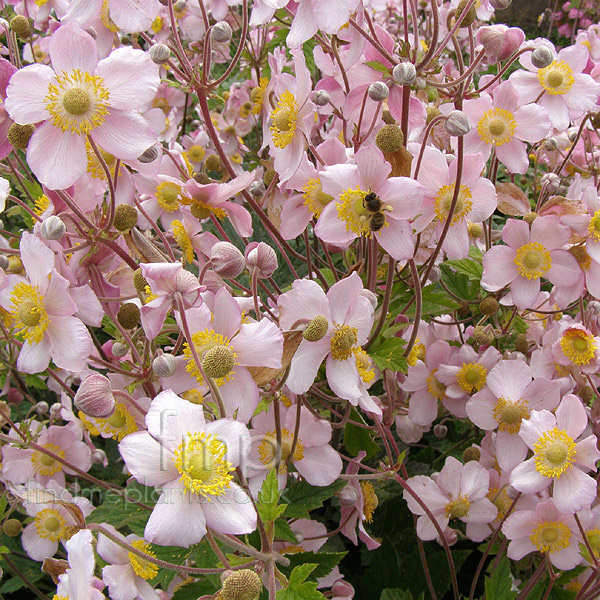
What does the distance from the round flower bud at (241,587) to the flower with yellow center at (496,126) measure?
4.24 ft

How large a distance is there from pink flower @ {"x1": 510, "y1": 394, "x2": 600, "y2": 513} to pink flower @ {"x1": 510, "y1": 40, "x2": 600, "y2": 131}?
2.96 ft

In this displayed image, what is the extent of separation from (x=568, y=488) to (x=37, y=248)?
1272mm

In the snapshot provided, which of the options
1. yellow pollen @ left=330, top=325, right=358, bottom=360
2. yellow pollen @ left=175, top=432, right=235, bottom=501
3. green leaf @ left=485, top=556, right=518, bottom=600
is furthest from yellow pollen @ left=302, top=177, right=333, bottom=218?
green leaf @ left=485, top=556, right=518, bottom=600

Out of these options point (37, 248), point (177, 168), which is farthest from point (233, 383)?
point (177, 168)

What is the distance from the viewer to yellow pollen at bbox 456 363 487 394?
172 centimetres

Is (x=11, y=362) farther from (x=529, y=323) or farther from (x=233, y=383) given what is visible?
(x=529, y=323)

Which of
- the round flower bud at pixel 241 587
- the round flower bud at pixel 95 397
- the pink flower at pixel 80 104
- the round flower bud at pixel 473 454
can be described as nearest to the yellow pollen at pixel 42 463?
the round flower bud at pixel 95 397

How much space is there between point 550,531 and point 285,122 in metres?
1.20

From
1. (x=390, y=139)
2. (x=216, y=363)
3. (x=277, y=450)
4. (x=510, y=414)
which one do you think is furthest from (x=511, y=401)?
(x=216, y=363)

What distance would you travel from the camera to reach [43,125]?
123cm

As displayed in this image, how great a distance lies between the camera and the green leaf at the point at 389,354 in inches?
54.5

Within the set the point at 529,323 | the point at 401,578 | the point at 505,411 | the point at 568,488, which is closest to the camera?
the point at 568,488

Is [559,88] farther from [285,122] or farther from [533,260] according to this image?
[285,122]

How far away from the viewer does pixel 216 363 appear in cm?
109
